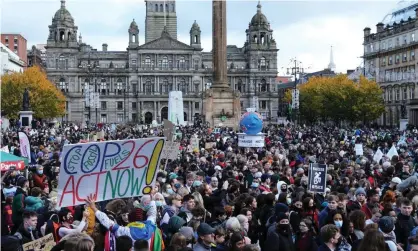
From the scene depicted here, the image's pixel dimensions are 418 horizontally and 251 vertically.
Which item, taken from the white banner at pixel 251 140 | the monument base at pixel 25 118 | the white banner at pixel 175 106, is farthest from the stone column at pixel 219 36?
the white banner at pixel 251 140

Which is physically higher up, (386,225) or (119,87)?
(119,87)

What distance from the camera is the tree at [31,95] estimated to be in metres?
74.6

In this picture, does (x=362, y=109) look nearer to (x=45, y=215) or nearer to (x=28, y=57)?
(x=45, y=215)

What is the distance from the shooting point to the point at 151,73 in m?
117

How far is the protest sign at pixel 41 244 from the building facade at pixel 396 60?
221ft

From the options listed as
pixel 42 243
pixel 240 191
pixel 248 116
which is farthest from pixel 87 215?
pixel 248 116

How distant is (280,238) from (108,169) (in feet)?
7.25

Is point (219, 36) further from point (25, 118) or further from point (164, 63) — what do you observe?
point (164, 63)

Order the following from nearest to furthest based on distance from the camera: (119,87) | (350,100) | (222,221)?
1. (222,221)
2. (350,100)
3. (119,87)

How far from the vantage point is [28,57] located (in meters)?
134

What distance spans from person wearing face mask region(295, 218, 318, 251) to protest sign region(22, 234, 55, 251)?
2.93 m

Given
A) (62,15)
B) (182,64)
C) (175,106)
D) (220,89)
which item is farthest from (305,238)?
(182,64)

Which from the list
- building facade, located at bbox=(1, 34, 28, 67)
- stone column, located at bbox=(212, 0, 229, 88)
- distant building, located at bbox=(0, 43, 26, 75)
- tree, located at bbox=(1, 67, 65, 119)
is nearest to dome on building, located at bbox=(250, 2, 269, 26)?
distant building, located at bbox=(0, 43, 26, 75)

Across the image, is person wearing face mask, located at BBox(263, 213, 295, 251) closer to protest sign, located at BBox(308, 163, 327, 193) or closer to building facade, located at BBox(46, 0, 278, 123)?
protest sign, located at BBox(308, 163, 327, 193)
